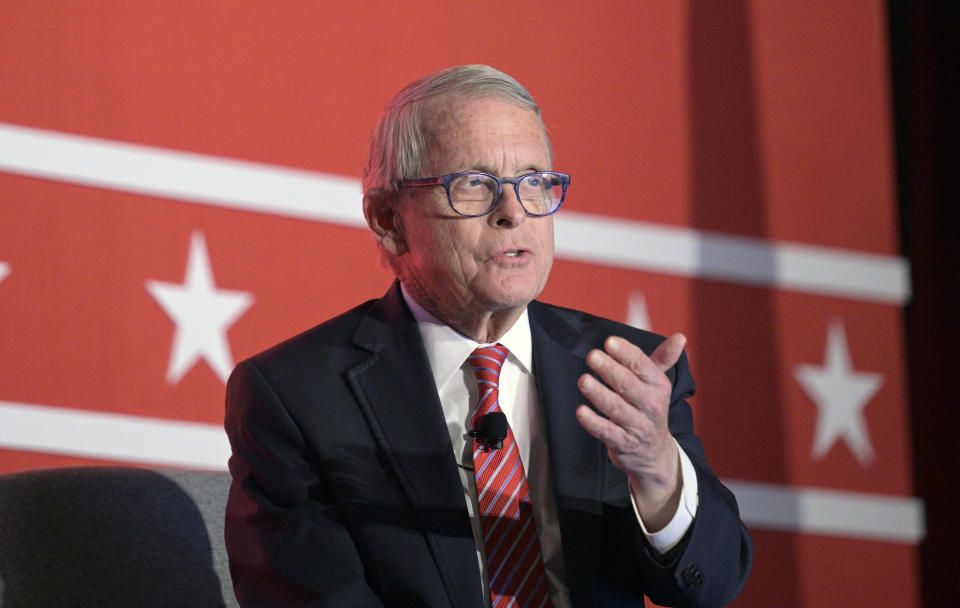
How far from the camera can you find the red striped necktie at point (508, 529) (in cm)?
146

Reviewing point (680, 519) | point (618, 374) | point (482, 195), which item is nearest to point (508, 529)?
point (680, 519)

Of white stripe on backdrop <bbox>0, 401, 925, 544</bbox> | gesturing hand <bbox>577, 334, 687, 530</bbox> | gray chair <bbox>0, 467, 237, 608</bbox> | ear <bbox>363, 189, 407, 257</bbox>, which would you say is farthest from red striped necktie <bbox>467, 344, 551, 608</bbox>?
white stripe on backdrop <bbox>0, 401, 925, 544</bbox>

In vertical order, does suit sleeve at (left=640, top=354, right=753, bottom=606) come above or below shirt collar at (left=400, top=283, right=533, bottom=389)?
below

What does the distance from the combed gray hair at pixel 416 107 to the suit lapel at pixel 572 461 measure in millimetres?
329

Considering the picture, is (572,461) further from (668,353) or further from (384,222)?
(384,222)

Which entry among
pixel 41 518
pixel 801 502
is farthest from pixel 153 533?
pixel 801 502

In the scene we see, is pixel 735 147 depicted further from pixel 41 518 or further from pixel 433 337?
pixel 41 518

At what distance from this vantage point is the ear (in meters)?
1.67

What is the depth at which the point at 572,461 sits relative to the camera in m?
1.52

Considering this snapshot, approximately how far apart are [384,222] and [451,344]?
0.24m

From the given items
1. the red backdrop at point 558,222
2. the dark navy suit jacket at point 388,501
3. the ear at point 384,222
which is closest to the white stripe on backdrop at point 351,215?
the red backdrop at point 558,222

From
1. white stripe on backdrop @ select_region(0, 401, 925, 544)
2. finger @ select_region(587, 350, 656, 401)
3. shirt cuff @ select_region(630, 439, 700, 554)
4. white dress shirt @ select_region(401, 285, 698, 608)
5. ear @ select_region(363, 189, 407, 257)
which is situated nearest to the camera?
finger @ select_region(587, 350, 656, 401)

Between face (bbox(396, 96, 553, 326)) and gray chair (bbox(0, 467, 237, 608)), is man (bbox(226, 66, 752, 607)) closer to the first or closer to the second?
face (bbox(396, 96, 553, 326))

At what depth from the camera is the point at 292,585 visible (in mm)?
1410
